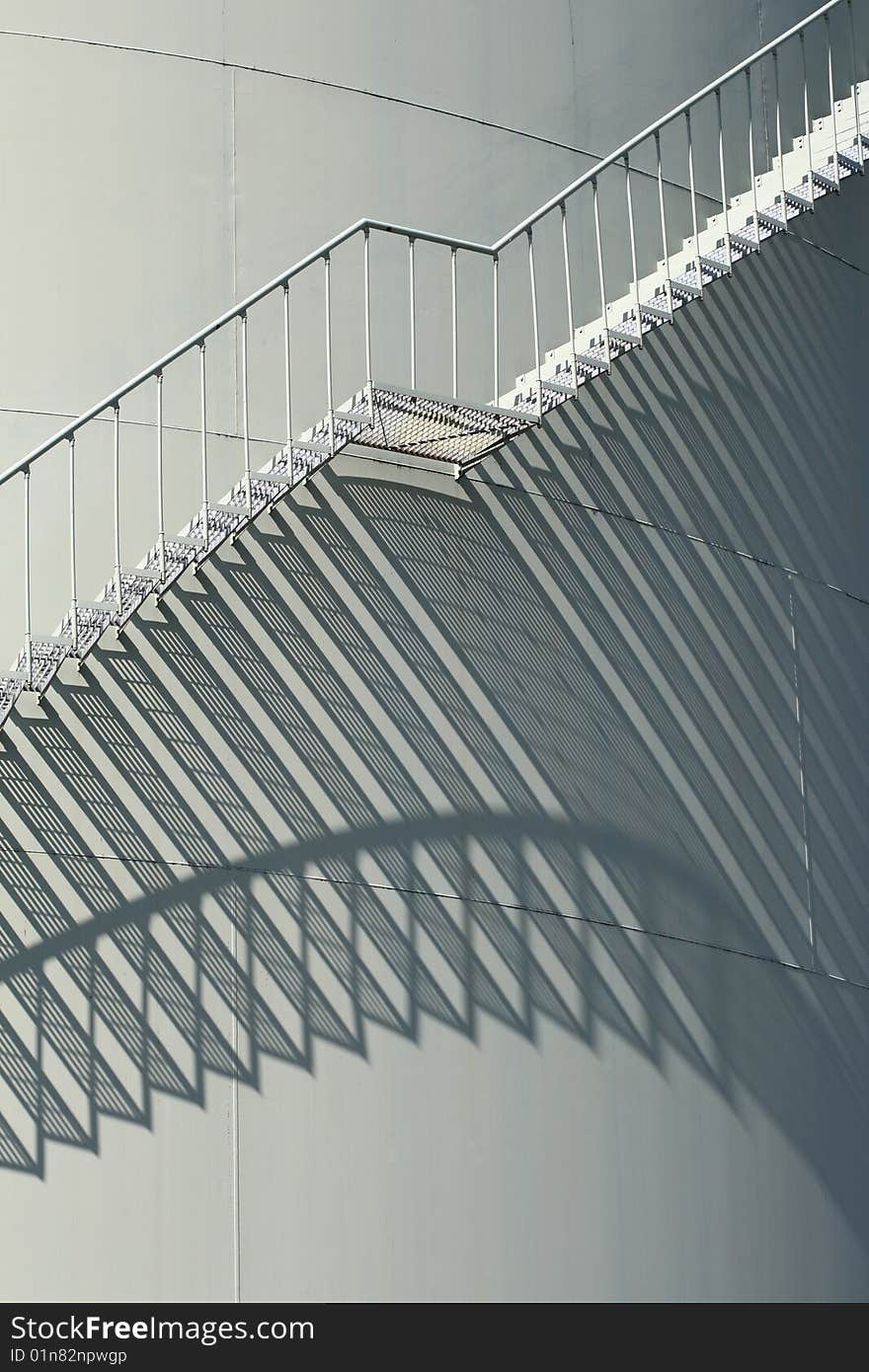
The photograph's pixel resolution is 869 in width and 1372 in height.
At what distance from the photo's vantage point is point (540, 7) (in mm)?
17000

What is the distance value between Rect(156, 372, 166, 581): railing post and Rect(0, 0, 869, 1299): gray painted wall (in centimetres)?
51

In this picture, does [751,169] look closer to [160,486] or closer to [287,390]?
[287,390]

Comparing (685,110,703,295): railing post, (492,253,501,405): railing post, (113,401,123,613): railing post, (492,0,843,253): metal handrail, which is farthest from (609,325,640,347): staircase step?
(113,401,123,613): railing post

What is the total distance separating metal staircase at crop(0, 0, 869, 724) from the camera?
1384cm

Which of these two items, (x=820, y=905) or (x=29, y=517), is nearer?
(x=29, y=517)

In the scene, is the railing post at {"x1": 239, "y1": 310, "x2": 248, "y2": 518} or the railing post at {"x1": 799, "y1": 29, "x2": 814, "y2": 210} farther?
the railing post at {"x1": 799, "y1": 29, "x2": 814, "y2": 210}

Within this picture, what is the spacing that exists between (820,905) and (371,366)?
5548mm

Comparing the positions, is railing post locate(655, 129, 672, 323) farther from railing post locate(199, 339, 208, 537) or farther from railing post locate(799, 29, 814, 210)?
railing post locate(199, 339, 208, 537)

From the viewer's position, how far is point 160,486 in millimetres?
14102

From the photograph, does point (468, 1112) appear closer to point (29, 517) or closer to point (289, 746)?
point (289, 746)

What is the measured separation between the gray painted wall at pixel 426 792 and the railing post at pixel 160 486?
0.51m

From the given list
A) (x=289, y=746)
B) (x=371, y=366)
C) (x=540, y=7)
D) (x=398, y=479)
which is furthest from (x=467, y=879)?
(x=540, y=7)

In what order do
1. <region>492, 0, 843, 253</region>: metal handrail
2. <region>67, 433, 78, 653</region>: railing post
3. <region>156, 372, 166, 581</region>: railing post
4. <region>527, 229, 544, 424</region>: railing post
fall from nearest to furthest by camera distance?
<region>67, 433, 78, 653</region>: railing post, <region>156, 372, 166, 581</region>: railing post, <region>527, 229, 544, 424</region>: railing post, <region>492, 0, 843, 253</region>: metal handrail

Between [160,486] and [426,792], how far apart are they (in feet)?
9.27
